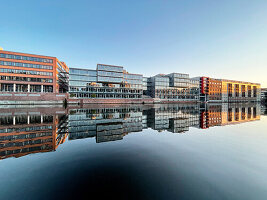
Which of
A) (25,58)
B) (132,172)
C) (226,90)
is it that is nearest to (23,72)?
(25,58)

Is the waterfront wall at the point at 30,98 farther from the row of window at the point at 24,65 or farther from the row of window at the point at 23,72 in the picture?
the row of window at the point at 24,65

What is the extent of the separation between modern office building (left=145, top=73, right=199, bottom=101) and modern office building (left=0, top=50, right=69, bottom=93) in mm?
79341

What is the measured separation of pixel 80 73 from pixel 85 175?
88889mm

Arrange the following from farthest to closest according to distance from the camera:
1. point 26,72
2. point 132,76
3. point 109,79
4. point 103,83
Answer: point 132,76 < point 103,83 < point 109,79 < point 26,72

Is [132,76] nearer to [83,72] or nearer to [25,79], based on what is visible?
[83,72]

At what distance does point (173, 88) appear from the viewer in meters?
122

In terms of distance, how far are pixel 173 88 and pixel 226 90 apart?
67.3 m

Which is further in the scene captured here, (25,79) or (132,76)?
(132,76)

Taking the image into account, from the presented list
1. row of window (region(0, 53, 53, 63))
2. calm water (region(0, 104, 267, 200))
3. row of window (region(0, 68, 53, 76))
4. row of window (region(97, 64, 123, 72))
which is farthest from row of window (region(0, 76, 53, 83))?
calm water (region(0, 104, 267, 200))

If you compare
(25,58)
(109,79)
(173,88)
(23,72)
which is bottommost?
(173,88)

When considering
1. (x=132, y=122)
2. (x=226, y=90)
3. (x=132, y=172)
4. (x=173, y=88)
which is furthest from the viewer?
(x=226, y=90)

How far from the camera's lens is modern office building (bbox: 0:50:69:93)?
66.2 m

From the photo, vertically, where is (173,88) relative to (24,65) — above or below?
below

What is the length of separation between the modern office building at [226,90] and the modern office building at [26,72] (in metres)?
133
